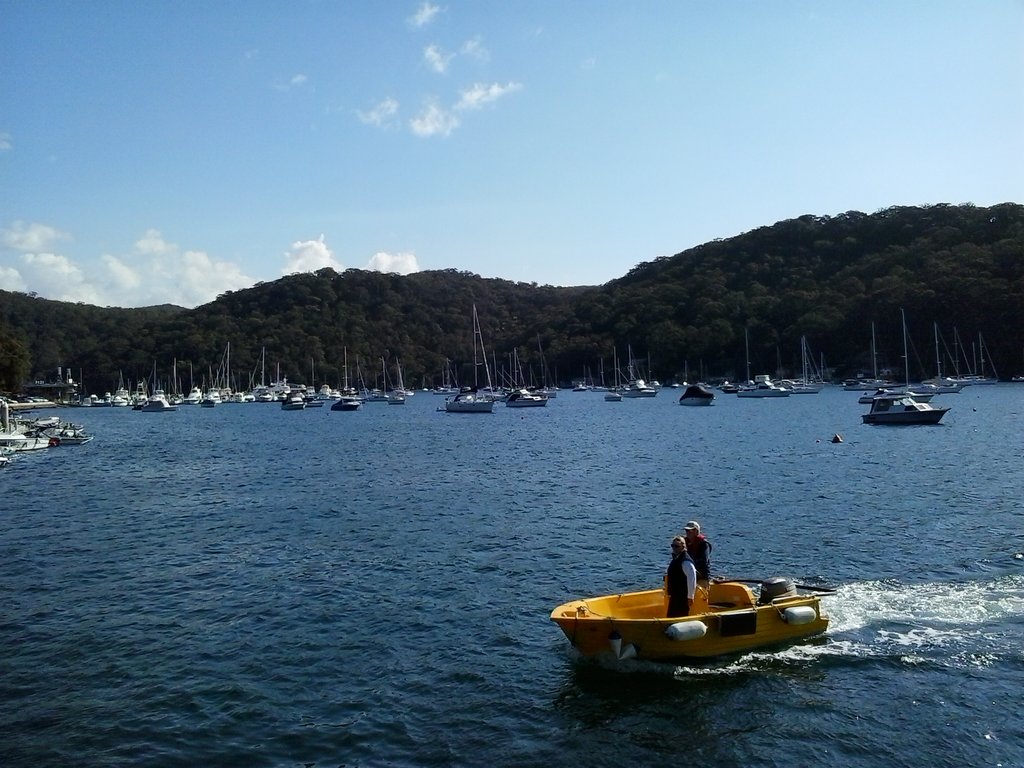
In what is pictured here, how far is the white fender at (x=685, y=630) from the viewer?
614 inches

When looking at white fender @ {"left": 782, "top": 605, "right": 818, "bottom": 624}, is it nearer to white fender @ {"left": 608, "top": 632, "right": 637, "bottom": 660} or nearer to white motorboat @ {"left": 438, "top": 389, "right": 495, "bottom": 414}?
white fender @ {"left": 608, "top": 632, "right": 637, "bottom": 660}

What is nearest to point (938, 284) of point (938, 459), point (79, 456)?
point (938, 459)

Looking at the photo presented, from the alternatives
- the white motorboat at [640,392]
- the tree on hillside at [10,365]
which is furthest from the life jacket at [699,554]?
the white motorboat at [640,392]

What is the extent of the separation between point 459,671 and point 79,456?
2203 inches

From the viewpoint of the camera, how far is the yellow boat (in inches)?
617

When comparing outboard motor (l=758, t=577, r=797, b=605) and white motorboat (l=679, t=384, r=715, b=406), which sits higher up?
white motorboat (l=679, t=384, r=715, b=406)

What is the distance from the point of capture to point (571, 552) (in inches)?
1012

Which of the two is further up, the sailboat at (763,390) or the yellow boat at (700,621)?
the sailboat at (763,390)

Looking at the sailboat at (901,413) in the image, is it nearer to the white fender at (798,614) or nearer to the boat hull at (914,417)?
the boat hull at (914,417)

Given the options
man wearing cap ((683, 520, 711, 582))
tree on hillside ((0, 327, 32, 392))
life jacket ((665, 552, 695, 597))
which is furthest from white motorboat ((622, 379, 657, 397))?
life jacket ((665, 552, 695, 597))

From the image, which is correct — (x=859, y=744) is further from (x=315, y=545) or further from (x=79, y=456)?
(x=79, y=456)

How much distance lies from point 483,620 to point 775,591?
21.2ft

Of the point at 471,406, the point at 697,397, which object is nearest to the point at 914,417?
the point at 697,397

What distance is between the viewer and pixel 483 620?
19.1 meters
